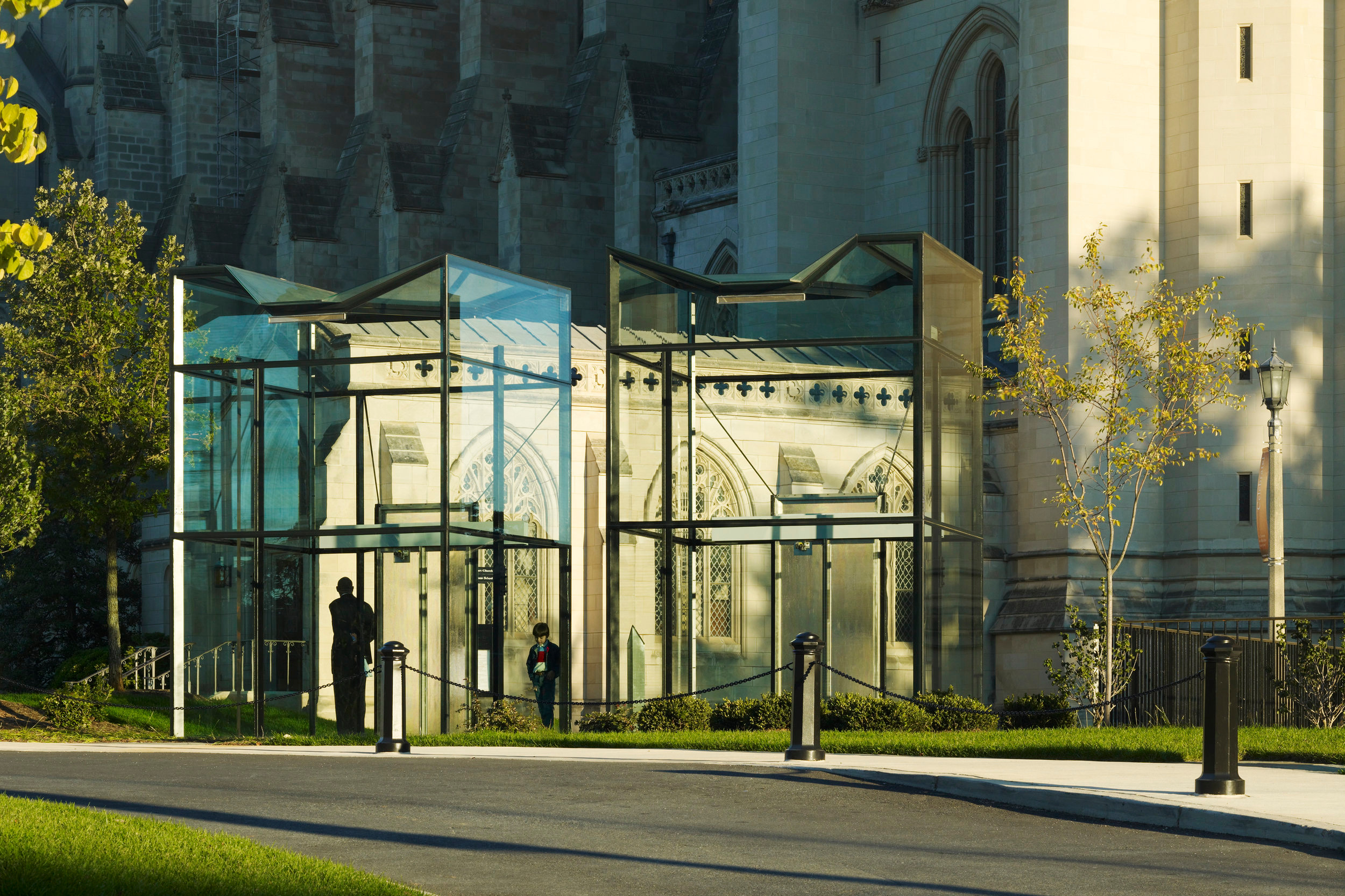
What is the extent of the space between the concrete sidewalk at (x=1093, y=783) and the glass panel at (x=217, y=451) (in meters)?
3.17

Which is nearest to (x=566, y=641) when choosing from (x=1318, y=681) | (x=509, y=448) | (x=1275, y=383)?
(x=509, y=448)

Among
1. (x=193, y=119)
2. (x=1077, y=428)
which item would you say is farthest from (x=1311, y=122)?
(x=193, y=119)

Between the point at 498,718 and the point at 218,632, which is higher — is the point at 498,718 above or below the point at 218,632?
below

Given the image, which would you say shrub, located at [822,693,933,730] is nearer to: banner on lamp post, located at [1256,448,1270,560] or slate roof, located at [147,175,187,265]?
banner on lamp post, located at [1256,448,1270,560]

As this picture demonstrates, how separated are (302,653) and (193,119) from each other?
3493cm

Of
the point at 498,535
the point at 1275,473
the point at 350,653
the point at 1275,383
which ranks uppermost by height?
the point at 1275,383

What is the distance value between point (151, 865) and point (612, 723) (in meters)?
9.21

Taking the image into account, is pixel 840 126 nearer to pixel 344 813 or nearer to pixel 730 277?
pixel 730 277

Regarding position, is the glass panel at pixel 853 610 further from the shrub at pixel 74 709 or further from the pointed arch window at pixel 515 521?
the shrub at pixel 74 709

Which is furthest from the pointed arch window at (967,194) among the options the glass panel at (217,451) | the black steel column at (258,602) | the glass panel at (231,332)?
the black steel column at (258,602)

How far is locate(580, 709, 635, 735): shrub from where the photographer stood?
17906mm

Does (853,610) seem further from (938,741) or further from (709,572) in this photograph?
(938,741)

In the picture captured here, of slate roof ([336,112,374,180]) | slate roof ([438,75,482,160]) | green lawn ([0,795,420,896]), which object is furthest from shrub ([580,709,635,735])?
slate roof ([336,112,374,180])

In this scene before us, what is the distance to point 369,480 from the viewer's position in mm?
19453
